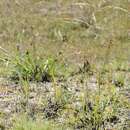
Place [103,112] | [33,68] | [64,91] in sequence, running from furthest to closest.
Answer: [33,68]
[64,91]
[103,112]

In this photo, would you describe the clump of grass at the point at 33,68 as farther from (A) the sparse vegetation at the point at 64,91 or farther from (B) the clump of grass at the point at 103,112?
(B) the clump of grass at the point at 103,112

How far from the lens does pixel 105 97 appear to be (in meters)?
5.23

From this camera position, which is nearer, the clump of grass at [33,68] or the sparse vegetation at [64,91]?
the sparse vegetation at [64,91]

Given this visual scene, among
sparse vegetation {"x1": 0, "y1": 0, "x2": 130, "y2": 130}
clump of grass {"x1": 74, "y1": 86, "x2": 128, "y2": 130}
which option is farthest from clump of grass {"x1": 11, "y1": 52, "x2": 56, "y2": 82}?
clump of grass {"x1": 74, "y1": 86, "x2": 128, "y2": 130}

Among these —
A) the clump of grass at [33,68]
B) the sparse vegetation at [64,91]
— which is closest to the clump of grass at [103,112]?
the sparse vegetation at [64,91]

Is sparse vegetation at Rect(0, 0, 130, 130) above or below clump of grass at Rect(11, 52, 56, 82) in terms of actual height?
below

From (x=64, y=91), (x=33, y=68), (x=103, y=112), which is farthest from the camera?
(x=33, y=68)

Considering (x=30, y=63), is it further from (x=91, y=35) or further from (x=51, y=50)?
(x=91, y=35)

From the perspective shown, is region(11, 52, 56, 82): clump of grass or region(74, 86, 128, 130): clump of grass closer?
region(74, 86, 128, 130): clump of grass

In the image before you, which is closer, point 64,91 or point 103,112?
point 103,112

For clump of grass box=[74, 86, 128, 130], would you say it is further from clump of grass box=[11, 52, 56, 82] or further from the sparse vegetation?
clump of grass box=[11, 52, 56, 82]

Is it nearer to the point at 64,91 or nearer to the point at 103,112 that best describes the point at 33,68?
the point at 64,91

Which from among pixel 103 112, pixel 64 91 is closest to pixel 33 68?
pixel 64 91

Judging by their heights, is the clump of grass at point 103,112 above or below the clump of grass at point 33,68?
below
